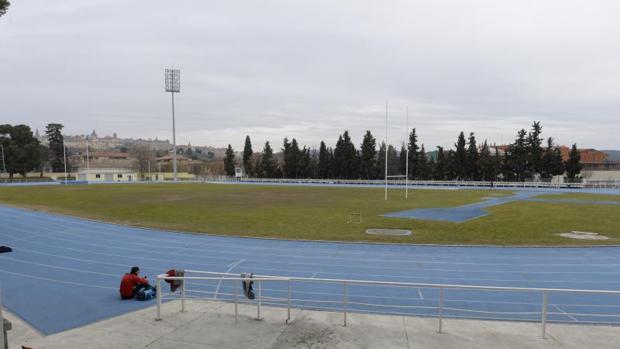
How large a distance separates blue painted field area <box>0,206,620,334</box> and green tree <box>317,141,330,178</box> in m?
87.4

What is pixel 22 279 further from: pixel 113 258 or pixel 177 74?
pixel 177 74

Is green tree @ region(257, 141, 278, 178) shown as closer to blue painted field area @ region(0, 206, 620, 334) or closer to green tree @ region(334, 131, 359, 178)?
green tree @ region(334, 131, 359, 178)

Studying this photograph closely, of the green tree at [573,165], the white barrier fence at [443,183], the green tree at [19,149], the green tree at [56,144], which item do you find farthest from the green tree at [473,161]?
the green tree at [56,144]

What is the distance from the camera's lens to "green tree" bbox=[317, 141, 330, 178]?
11012 cm

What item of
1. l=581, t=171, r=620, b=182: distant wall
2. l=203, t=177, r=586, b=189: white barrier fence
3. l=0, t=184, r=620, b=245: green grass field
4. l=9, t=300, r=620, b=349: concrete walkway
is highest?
l=581, t=171, r=620, b=182: distant wall

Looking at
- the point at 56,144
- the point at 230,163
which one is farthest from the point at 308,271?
the point at 56,144

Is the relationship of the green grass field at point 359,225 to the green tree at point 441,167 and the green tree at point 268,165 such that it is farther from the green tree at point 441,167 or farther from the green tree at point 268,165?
the green tree at point 268,165

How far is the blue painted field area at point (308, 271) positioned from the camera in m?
11.7

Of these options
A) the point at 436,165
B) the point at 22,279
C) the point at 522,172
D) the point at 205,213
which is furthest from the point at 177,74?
the point at 22,279

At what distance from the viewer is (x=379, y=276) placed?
15.1 m

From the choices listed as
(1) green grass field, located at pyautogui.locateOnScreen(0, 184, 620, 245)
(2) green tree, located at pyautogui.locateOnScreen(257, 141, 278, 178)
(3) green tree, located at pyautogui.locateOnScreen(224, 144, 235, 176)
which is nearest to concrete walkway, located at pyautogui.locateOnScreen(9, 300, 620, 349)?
(1) green grass field, located at pyautogui.locateOnScreen(0, 184, 620, 245)

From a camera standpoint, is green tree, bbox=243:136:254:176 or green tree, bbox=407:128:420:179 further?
green tree, bbox=243:136:254:176

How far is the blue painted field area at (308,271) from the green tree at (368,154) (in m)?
82.7

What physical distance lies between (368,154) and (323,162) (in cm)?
1433
